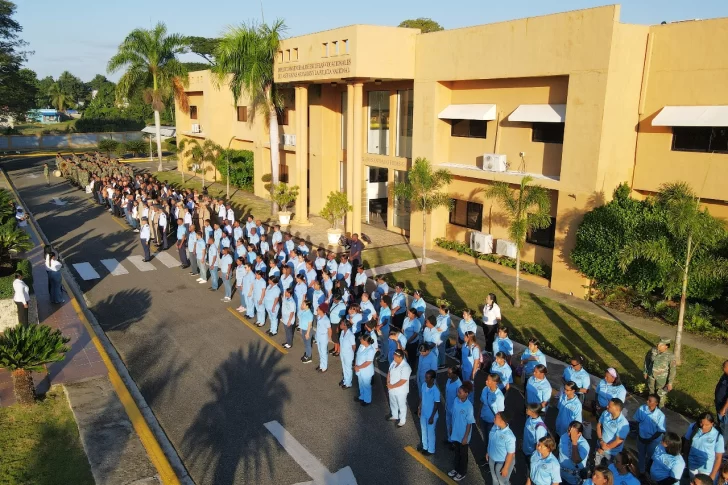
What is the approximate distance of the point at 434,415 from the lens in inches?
320

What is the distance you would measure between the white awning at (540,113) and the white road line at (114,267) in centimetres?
1243

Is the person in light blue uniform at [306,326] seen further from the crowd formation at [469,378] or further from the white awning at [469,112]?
the white awning at [469,112]

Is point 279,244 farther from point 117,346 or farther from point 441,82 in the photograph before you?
point 441,82

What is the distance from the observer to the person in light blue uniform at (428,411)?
314 inches

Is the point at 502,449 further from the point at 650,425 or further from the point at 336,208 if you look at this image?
the point at 336,208

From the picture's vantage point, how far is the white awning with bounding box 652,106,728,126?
13.0 meters

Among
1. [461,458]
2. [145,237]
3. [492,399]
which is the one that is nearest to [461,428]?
[461,458]

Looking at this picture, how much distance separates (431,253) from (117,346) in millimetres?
10998

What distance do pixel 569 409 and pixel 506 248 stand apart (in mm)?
10237

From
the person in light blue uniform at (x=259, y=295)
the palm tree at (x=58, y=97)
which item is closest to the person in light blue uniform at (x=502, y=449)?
the person in light blue uniform at (x=259, y=295)

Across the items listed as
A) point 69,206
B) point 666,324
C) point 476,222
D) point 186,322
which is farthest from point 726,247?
point 69,206

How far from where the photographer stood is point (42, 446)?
8336mm

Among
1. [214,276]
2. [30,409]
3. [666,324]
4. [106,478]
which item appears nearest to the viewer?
[106,478]

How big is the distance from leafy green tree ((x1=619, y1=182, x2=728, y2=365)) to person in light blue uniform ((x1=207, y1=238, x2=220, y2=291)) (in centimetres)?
992
